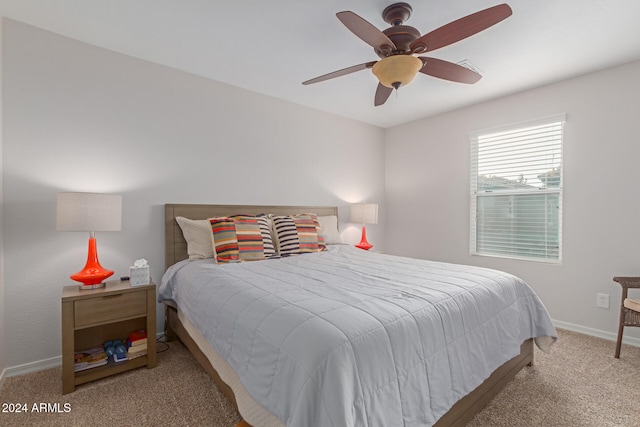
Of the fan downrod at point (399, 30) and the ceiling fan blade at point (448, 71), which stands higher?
the fan downrod at point (399, 30)

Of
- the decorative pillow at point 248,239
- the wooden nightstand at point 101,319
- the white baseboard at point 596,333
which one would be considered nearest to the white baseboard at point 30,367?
the wooden nightstand at point 101,319

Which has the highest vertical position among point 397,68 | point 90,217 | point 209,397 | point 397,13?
point 397,13

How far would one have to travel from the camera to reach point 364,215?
4.07 meters

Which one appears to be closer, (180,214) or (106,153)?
(106,153)

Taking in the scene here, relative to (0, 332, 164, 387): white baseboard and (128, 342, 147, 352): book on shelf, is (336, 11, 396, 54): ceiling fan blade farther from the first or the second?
(0, 332, 164, 387): white baseboard

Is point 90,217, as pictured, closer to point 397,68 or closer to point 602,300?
point 397,68

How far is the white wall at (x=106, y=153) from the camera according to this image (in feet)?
7.04

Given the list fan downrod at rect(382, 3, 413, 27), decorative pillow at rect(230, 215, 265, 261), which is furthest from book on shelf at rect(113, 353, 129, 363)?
fan downrod at rect(382, 3, 413, 27)

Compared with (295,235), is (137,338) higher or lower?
lower

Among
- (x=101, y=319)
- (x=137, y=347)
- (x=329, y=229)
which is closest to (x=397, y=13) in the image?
(x=329, y=229)

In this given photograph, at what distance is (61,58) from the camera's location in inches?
90.4

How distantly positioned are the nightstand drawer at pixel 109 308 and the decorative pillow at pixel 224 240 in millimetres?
604

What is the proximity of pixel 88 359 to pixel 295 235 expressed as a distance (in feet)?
5.93

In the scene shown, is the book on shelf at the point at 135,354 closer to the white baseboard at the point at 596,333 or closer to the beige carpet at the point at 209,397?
the beige carpet at the point at 209,397
